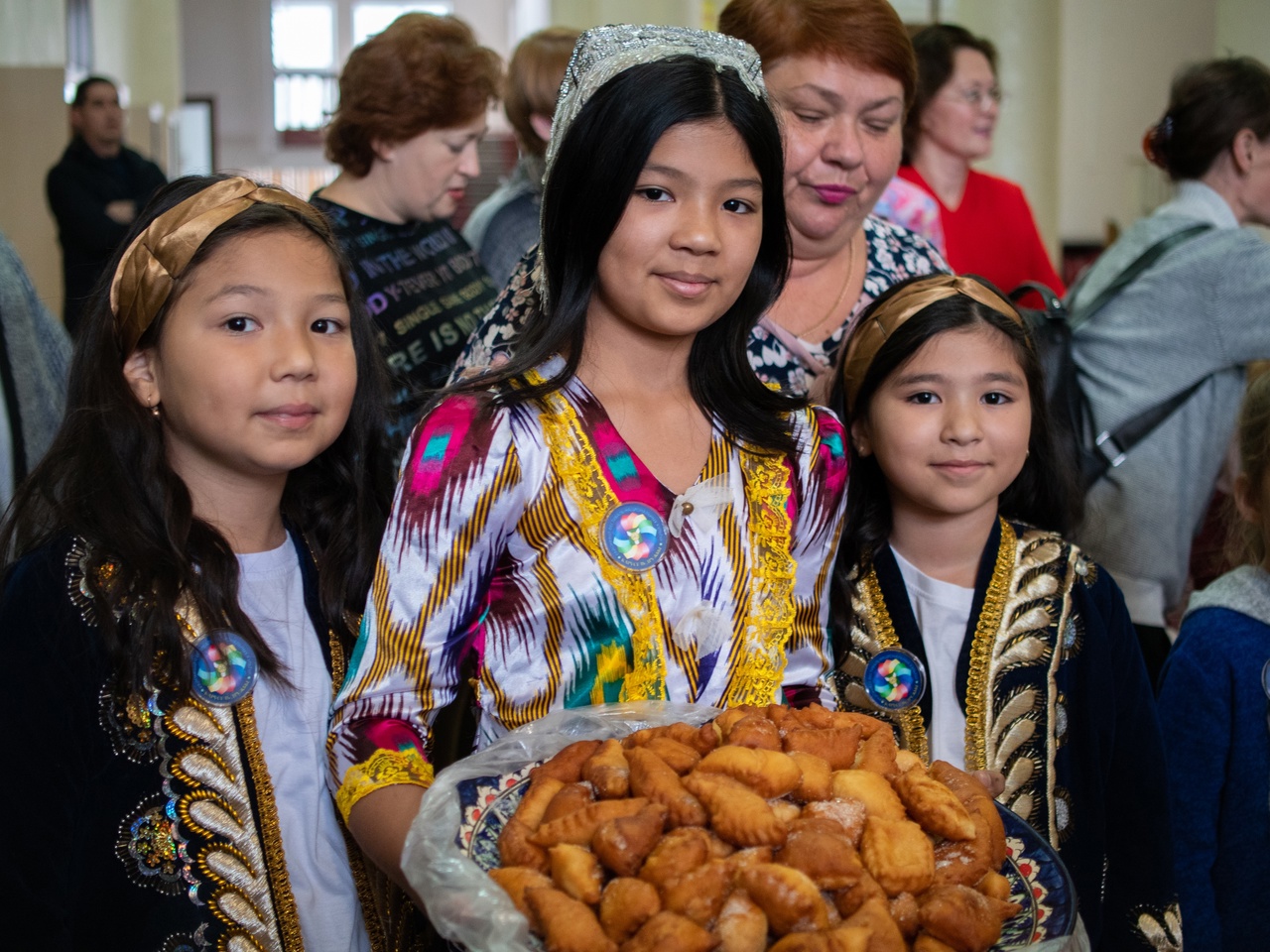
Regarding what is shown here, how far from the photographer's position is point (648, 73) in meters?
1.51

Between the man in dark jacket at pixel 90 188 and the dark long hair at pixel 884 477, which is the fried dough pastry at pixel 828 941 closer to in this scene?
the dark long hair at pixel 884 477

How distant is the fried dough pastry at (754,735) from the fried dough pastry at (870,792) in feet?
0.23

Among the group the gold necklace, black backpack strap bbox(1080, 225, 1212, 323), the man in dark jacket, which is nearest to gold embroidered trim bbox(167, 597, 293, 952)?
the gold necklace

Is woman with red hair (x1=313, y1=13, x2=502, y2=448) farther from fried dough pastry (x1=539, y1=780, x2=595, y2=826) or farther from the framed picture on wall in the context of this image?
the framed picture on wall

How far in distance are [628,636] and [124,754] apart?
0.61m

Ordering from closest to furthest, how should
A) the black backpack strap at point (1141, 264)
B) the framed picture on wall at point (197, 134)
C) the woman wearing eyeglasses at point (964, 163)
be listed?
the black backpack strap at point (1141, 264) < the woman wearing eyeglasses at point (964, 163) < the framed picture on wall at point (197, 134)

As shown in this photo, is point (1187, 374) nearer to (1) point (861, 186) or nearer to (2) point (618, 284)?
(1) point (861, 186)

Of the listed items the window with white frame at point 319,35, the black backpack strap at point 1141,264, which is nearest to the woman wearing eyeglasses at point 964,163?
the black backpack strap at point 1141,264

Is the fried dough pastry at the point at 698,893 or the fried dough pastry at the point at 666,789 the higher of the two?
the fried dough pastry at the point at 666,789

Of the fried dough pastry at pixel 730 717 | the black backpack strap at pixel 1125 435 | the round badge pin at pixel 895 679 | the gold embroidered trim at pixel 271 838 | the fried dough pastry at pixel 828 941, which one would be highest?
the black backpack strap at pixel 1125 435

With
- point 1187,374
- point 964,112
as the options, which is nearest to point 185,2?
point 964,112

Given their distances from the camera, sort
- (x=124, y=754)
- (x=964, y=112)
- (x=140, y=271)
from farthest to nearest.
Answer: (x=964, y=112), (x=140, y=271), (x=124, y=754)

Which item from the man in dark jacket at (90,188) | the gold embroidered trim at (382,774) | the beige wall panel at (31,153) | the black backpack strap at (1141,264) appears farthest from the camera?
the man in dark jacket at (90,188)

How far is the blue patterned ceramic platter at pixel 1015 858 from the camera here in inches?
44.1
